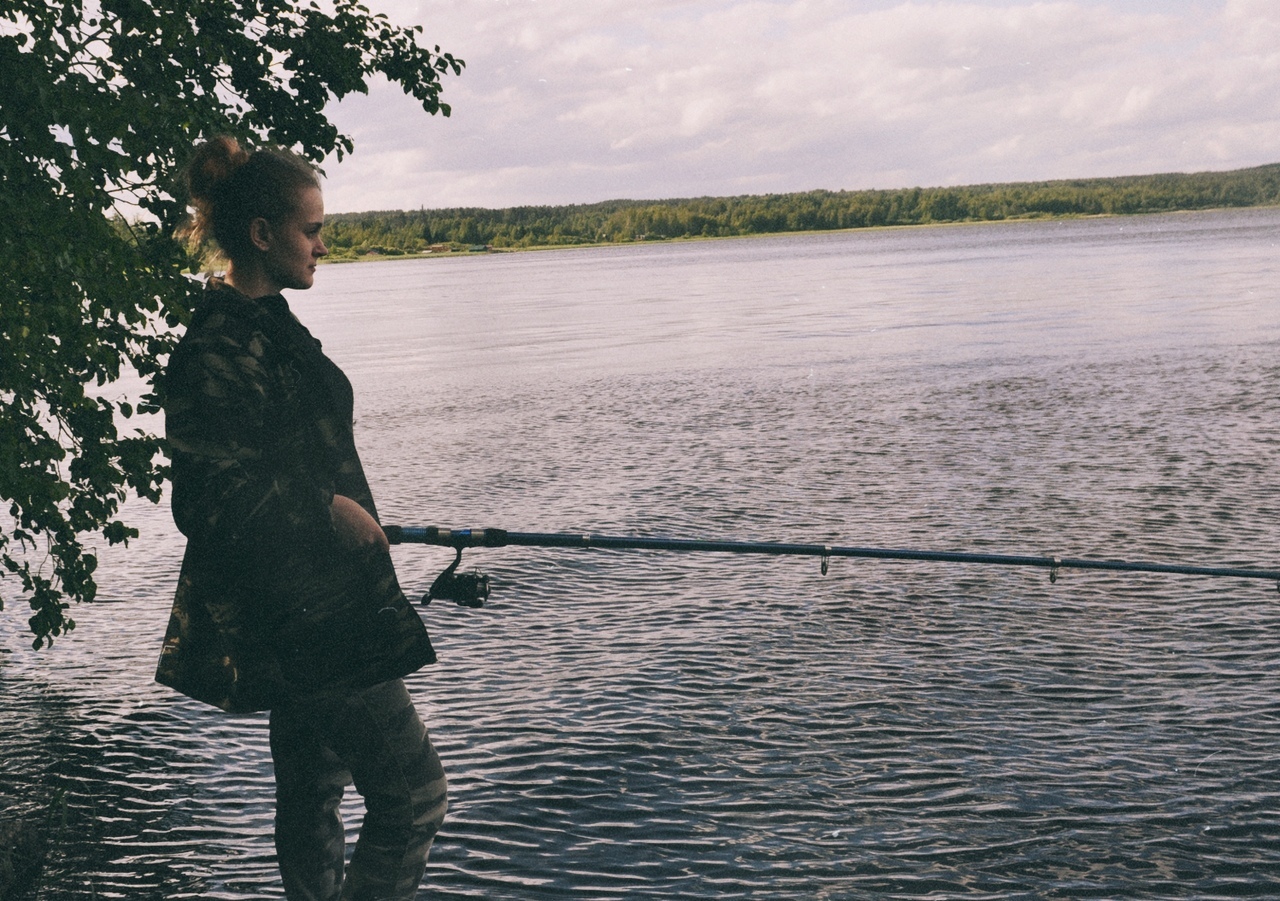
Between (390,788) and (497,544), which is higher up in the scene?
(497,544)

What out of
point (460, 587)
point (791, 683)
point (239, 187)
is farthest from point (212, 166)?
point (791, 683)

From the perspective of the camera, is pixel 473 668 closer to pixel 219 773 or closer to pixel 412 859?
pixel 219 773

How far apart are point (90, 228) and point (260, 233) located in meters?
3.81

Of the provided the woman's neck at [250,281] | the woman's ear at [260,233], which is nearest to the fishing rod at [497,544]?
the woman's neck at [250,281]

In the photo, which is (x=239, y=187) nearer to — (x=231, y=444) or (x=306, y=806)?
(x=231, y=444)

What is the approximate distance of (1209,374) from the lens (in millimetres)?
26953

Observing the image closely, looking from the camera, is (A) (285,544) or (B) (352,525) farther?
(B) (352,525)

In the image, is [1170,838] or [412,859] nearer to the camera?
[412,859]

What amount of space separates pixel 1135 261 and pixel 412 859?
9677 cm

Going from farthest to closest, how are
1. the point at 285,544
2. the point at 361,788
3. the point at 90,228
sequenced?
1. the point at 90,228
2. the point at 361,788
3. the point at 285,544

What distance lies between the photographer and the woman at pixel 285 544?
11.0 feet

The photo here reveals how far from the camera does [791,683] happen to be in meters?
8.82

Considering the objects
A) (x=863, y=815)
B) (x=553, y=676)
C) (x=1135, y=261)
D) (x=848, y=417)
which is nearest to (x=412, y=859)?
(x=863, y=815)

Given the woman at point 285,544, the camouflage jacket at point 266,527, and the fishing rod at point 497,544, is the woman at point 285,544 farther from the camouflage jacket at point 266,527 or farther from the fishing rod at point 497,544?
the fishing rod at point 497,544
